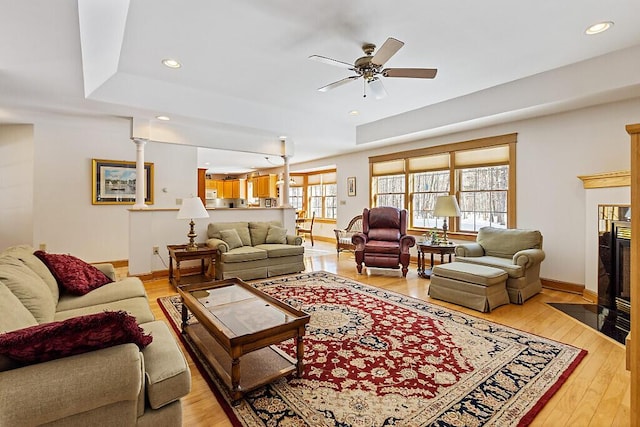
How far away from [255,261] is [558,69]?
15.1ft

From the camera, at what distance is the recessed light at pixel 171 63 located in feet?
11.1

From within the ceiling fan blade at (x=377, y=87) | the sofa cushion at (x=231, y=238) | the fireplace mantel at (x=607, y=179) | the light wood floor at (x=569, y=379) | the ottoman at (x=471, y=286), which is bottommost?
the light wood floor at (x=569, y=379)

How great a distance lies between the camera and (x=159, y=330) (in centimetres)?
183

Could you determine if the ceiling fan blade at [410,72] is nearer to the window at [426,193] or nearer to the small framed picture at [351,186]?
the window at [426,193]

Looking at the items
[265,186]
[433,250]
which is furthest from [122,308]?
[265,186]

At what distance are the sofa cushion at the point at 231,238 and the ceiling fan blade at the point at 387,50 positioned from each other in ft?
10.6

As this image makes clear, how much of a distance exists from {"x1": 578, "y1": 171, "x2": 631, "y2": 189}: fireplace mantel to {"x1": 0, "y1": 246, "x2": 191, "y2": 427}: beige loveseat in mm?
4471

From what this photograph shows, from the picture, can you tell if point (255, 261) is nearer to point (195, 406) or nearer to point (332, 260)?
point (332, 260)

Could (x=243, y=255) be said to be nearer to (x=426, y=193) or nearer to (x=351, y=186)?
(x=426, y=193)

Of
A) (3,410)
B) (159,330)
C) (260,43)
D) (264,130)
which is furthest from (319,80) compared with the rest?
(3,410)


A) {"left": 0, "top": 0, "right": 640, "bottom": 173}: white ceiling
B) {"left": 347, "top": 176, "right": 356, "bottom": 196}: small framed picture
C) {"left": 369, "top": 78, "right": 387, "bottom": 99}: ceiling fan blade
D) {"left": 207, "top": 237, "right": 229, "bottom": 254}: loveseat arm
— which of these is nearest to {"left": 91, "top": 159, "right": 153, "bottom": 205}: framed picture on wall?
{"left": 0, "top": 0, "right": 640, "bottom": 173}: white ceiling

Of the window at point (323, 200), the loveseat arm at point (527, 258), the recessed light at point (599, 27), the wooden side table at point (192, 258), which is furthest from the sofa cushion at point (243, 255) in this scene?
the window at point (323, 200)

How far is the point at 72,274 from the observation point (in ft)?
8.08

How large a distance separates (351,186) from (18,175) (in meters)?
6.18
